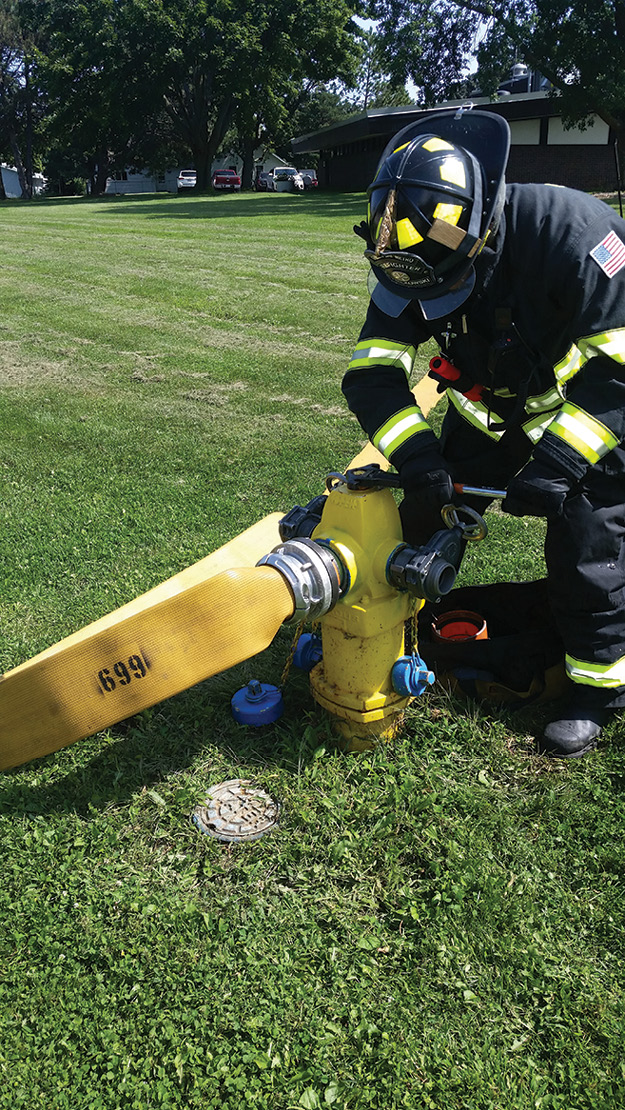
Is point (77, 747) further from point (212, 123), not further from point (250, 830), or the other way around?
point (212, 123)

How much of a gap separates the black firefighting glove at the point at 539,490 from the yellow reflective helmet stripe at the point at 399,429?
1.36 feet

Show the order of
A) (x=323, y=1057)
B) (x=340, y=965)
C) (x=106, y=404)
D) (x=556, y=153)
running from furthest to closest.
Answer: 1. (x=556, y=153)
2. (x=106, y=404)
3. (x=340, y=965)
4. (x=323, y=1057)

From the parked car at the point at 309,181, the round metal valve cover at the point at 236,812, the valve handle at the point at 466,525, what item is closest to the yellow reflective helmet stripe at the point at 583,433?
the valve handle at the point at 466,525

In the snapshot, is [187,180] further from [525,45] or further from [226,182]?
[525,45]

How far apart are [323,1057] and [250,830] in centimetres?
71

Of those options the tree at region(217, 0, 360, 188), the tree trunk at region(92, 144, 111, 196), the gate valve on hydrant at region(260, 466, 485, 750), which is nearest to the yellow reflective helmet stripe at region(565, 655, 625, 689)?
the gate valve on hydrant at region(260, 466, 485, 750)

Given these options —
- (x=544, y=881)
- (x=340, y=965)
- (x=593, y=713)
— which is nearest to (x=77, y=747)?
(x=340, y=965)

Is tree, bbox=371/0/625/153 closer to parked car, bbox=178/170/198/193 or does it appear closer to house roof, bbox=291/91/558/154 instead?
house roof, bbox=291/91/558/154

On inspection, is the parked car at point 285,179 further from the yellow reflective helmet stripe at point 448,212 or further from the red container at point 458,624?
the yellow reflective helmet stripe at point 448,212

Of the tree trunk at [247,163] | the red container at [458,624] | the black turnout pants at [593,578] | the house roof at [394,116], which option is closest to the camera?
the black turnout pants at [593,578]

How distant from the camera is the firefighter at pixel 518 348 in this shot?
2.39 metres

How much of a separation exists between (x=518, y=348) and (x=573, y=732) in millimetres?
1302

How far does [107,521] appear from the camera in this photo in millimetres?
4703

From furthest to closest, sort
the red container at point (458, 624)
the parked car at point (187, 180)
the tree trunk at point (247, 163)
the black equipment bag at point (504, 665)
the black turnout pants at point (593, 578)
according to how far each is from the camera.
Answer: the parked car at point (187, 180) → the tree trunk at point (247, 163) → the red container at point (458, 624) → the black equipment bag at point (504, 665) → the black turnout pants at point (593, 578)
